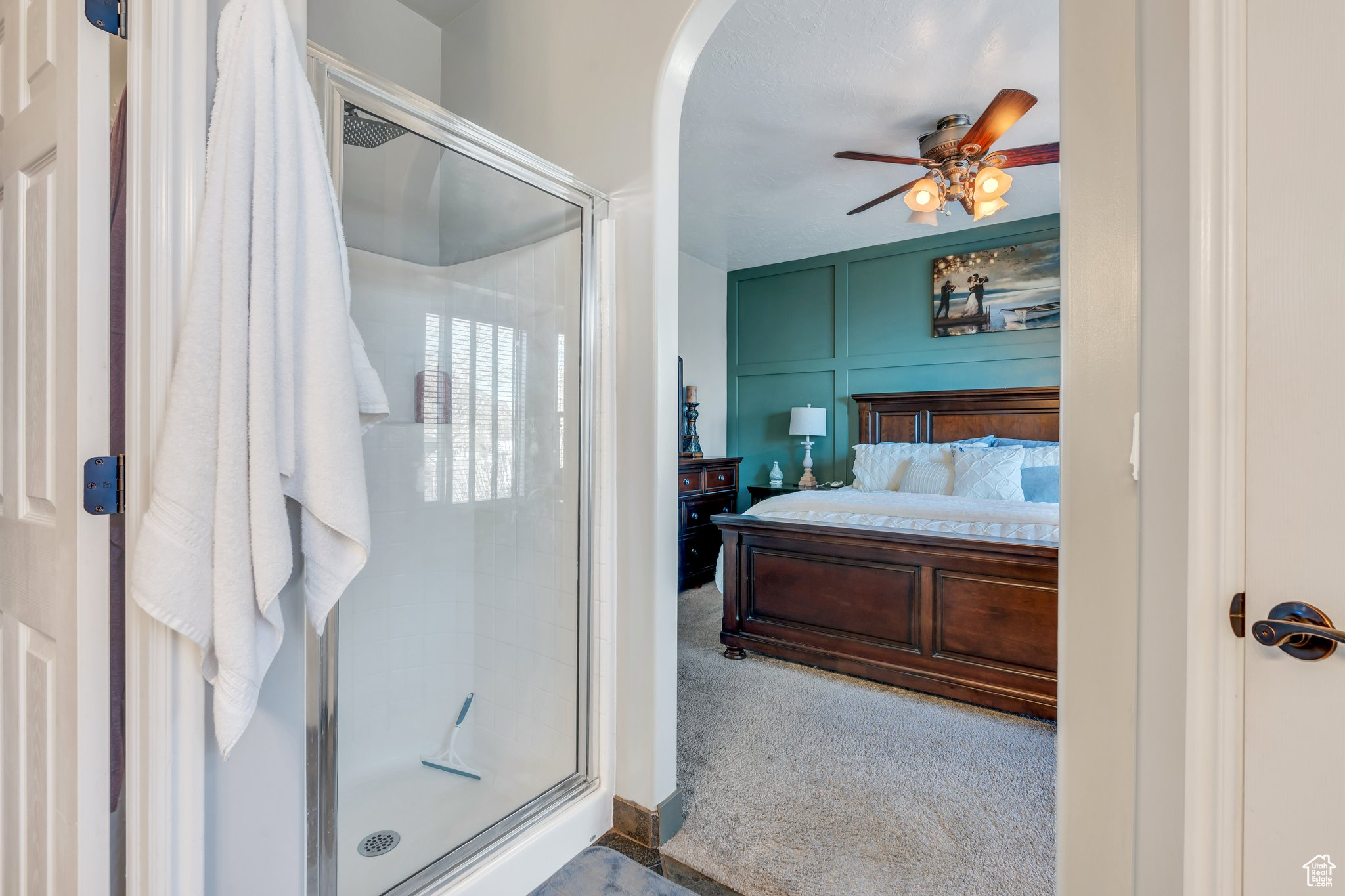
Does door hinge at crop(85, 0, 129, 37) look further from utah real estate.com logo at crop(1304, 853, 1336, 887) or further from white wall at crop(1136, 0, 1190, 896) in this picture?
utah real estate.com logo at crop(1304, 853, 1336, 887)

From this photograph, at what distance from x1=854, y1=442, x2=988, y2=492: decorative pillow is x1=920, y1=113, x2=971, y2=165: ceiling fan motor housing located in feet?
6.74

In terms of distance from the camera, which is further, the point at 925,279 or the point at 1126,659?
the point at 925,279

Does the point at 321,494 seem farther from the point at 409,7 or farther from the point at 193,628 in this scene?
the point at 409,7

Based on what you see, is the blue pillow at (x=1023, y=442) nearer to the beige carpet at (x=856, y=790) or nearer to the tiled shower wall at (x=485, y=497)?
the beige carpet at (x=856, y=790)

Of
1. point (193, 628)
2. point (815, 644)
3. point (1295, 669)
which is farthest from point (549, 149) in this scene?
point (815, 644)

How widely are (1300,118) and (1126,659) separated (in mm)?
782

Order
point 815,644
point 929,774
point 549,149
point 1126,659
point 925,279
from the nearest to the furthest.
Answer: point 1126,659 < point 549,149 < point 929,774 < point 815,644 < point 925,279

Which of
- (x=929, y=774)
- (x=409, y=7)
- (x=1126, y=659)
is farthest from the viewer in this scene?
(x=409, y=7)

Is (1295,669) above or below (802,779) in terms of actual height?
above

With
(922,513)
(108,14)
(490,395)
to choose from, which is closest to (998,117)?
(922,513)

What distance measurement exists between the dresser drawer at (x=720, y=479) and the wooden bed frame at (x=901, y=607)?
1600mm

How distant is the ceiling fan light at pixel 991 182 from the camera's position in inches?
113

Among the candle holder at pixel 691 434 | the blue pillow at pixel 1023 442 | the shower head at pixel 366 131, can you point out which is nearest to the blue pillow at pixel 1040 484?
the blue pillow at pixel 1023 442

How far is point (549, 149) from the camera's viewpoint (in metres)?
2.05
